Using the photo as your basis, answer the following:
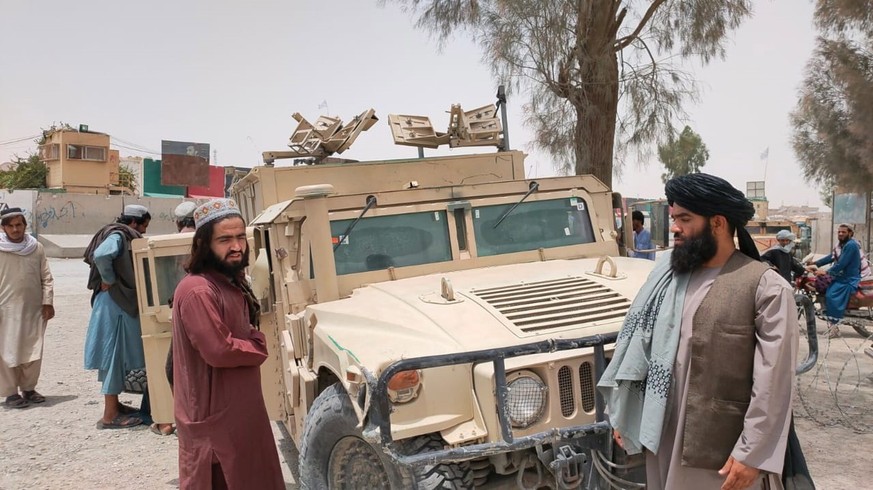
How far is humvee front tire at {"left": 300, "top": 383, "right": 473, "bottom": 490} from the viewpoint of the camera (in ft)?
9.07

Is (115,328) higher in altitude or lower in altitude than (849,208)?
lower

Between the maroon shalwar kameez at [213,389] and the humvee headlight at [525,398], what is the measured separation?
1.00m

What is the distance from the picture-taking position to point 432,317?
3238 millimetres

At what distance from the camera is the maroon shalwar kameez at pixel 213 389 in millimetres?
2539

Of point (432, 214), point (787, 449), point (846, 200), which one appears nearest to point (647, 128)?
point (432, 214)

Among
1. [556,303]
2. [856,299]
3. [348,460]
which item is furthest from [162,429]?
[856,299]

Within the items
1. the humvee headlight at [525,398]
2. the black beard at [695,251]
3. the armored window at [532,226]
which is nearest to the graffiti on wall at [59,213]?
the armored window at [532,226]

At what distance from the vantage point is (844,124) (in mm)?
18016

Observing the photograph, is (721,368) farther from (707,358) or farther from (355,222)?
(355,222)

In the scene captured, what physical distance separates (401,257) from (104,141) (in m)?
36.6

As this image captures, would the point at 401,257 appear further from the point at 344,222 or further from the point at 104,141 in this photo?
the point at 104,141

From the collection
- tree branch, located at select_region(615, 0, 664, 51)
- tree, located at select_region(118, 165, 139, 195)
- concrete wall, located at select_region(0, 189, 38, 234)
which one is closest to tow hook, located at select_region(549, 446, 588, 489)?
tree branch, located at select_region(615, 0, 664, 51)

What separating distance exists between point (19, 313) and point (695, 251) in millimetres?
6295

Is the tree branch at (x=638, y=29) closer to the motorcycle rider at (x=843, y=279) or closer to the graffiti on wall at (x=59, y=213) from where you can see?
the motorcycle rider at (x=843, y=279)
